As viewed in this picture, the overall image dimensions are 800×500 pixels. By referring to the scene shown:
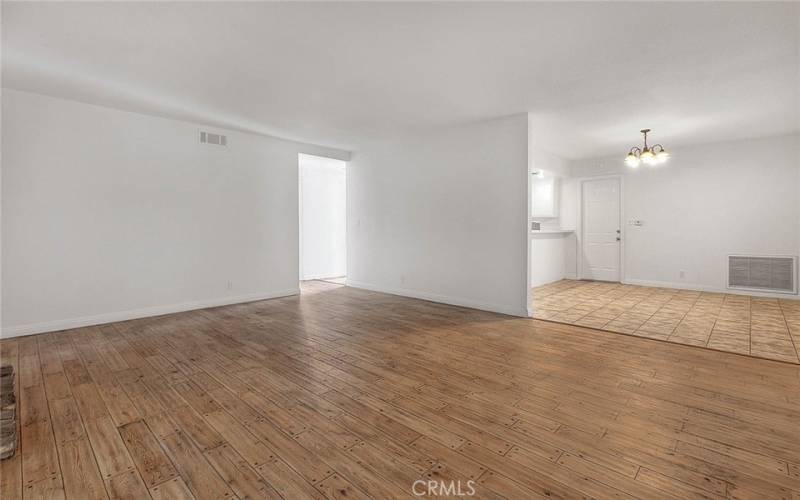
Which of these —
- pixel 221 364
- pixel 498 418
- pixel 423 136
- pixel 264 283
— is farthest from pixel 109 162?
pixel 498 418

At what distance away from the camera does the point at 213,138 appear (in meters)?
5.22

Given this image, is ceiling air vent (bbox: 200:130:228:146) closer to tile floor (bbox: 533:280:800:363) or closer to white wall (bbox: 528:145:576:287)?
tile floor (bbox: 533:280:800:363)

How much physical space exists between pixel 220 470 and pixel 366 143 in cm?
555

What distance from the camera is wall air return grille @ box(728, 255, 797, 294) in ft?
18.9

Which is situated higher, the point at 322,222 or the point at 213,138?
the point at 213,138

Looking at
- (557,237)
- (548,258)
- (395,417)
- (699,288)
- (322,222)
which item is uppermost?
(322,222)

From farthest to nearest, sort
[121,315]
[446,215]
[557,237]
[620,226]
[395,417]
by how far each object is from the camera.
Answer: [557,237] < [620,226] < [446,215] < [121,315] < [395,417]

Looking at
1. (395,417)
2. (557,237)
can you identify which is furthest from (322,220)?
(395,417)

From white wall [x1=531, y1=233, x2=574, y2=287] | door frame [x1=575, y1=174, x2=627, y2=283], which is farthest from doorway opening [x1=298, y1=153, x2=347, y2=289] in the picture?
door frame [x1=575, y1=174, x2=627, y2=283]

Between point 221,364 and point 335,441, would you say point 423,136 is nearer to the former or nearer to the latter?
point 221,364

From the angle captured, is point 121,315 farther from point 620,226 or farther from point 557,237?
point 620,226

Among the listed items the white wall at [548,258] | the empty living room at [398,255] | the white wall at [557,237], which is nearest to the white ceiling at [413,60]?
the empty living room at [398,255]

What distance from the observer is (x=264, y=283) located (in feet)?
19.4

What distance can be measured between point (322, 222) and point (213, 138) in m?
3.72
